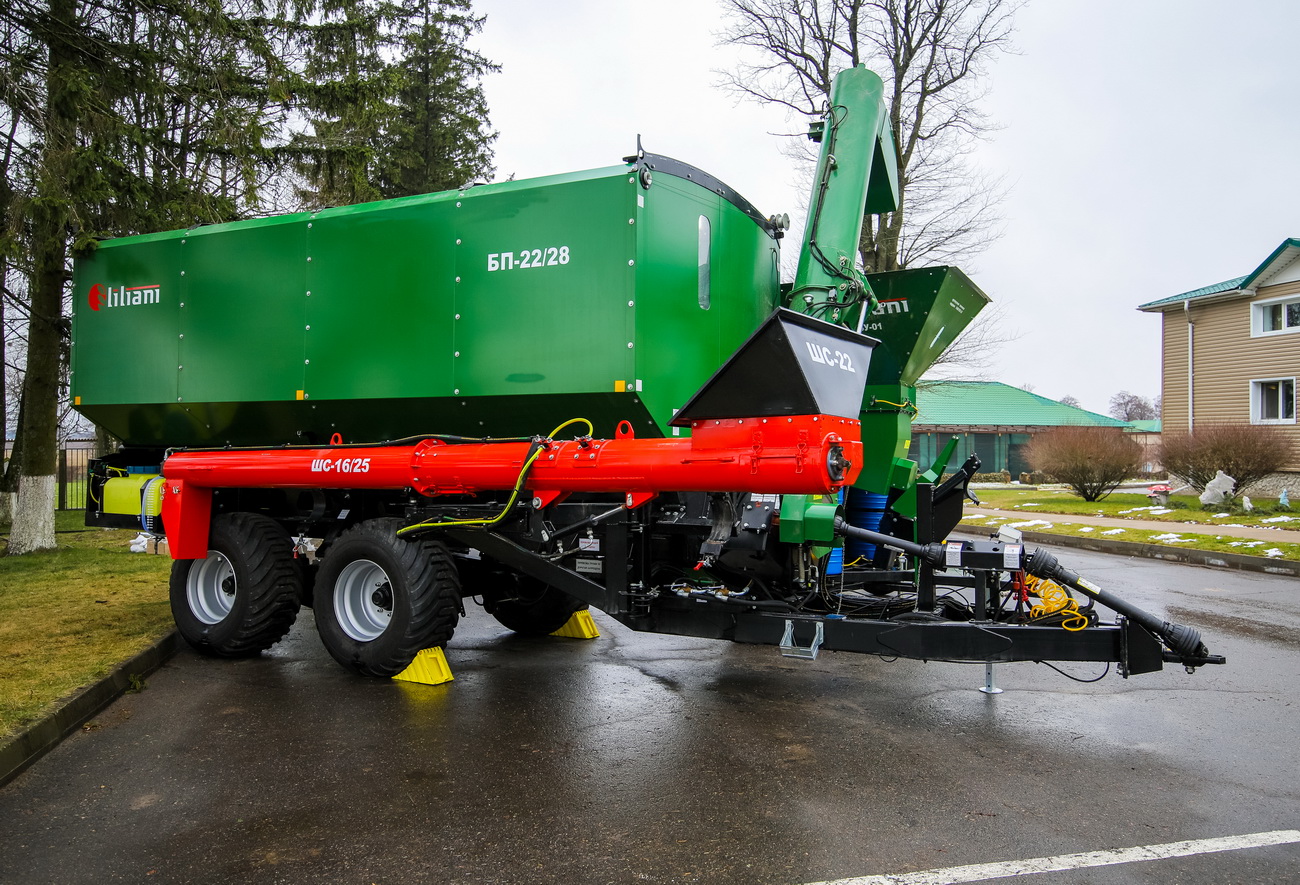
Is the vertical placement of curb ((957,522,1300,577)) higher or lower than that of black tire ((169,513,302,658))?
lower

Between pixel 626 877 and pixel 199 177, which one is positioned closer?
pixel 626 877

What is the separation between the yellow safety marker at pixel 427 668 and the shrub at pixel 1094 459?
22132 millimetres

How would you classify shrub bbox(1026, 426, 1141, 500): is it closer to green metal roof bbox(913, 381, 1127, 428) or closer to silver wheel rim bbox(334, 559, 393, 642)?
green metal roof bbox(913, 381, 1127, 428)

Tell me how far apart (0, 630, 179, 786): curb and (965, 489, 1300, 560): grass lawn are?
1407 centimetres

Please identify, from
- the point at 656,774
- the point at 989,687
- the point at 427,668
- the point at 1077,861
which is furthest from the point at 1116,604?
the point at 427,668

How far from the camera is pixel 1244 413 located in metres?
26.8

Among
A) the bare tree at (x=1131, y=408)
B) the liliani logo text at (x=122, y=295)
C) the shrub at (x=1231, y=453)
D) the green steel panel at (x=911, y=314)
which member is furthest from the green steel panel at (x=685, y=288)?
the bare tree at (x=1131, y=408)

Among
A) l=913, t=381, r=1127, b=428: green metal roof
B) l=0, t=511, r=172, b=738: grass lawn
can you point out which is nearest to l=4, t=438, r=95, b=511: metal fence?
l=0, t=511, r=172, b=738: grass lawn

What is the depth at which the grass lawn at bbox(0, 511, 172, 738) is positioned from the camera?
590cm

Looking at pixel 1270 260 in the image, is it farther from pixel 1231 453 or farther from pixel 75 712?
pixel 75 712

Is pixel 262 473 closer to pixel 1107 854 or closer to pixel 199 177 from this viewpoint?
pixel 1107 854

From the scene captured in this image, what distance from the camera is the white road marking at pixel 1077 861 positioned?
11.7 feet

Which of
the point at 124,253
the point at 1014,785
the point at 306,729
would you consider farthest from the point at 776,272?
the point at 124,253

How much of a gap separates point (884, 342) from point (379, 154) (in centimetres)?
1882
